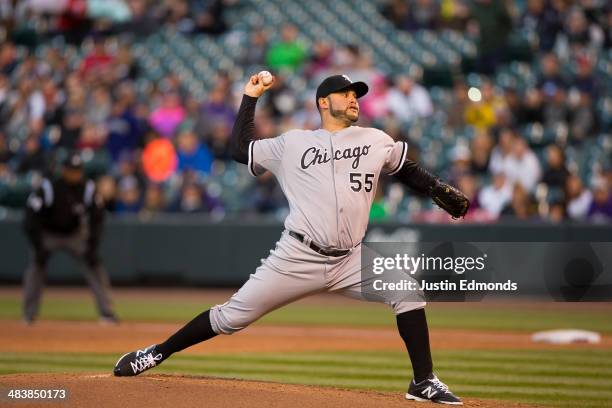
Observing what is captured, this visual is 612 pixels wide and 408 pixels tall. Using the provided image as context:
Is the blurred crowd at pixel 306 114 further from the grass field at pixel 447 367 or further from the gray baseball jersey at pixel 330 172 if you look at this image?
the gray baseball jersey at pixel 330 172

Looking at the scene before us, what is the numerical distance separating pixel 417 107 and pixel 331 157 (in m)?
11.4

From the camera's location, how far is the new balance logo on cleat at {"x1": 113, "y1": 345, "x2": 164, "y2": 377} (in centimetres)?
703

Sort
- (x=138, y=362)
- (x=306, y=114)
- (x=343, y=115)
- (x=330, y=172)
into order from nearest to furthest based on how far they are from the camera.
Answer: (x=330, y=172)
(x=343, y=115)
(x=138, y=362)
(x=306, y=114)

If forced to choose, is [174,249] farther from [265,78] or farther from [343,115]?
[343,115]

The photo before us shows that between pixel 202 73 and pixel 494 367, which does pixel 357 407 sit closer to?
pixel 494 367

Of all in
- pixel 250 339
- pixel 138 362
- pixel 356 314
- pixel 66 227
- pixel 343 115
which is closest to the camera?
pixel 343 115

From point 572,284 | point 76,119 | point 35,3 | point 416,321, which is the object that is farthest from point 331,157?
point 35,3

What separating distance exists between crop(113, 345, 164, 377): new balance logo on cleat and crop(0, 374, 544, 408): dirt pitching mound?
2.4 inches

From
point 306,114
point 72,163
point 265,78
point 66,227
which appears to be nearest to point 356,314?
point 306,114

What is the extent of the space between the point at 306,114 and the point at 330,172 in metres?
11.3

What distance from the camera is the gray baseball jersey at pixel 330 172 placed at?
663 cm

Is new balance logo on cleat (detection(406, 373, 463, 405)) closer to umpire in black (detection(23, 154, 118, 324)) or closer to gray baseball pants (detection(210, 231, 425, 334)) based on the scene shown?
gray baseball pants (detection(210, 231, 425, 334))

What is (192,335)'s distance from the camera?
689cm

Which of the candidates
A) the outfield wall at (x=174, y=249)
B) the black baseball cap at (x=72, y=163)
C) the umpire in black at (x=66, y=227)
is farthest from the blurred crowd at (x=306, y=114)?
the black baseball cap at (x=72, y=163)
